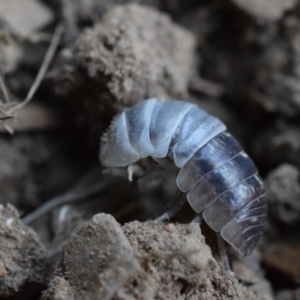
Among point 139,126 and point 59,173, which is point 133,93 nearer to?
point 139,126

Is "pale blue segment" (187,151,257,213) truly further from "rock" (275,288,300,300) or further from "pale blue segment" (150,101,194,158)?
"rock" (275,288,300,300)

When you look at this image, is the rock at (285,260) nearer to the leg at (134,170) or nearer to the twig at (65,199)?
the leg at (134,170)

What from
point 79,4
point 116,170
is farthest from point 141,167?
point 79,4

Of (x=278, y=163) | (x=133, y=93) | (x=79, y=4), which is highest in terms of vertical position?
(x=79, y=4)

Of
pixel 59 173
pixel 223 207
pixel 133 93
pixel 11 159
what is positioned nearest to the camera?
pixel 223 207

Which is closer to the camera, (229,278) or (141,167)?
(229,278)

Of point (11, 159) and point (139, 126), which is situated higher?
point (139, 126)

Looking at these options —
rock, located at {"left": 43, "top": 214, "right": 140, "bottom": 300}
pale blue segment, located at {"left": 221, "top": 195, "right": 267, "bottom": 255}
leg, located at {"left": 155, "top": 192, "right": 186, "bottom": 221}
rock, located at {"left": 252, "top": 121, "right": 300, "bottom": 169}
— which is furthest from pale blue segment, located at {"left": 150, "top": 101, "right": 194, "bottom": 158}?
rock, located at {"left": 252, "top": 121, "right": 300, "bottom": 169}
